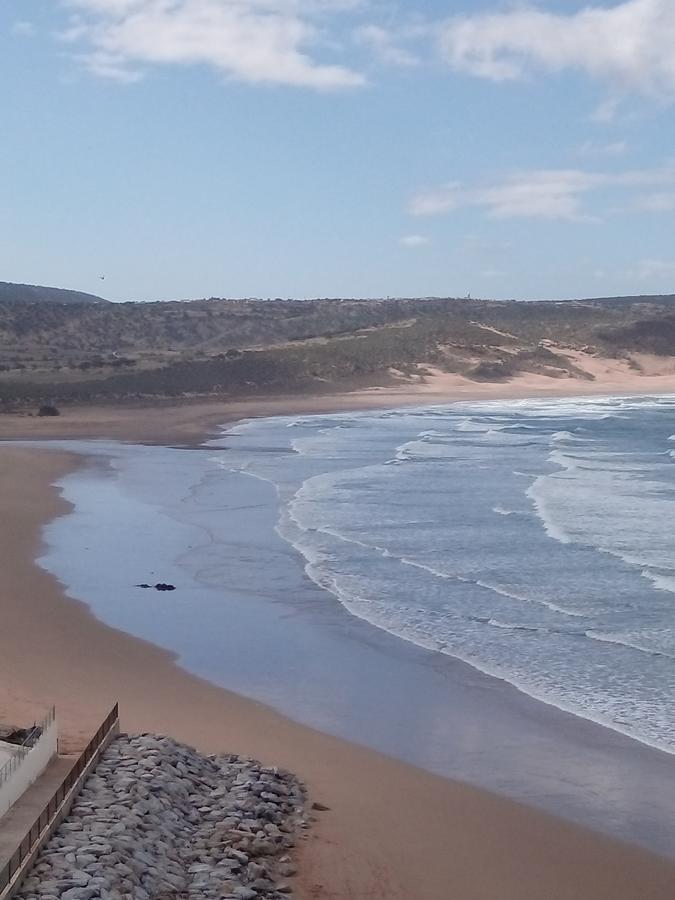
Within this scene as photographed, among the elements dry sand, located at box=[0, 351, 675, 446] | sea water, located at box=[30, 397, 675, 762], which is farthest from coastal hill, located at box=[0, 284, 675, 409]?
sea water, located at box=[30, 397, 675, 762]

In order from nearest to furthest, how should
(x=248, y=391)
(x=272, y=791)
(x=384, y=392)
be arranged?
(x=272, y=791)
(x=248, y=391)
(x=384, y=392)

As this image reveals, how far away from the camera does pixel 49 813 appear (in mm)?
7703

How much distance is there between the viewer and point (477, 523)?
23.9 metres

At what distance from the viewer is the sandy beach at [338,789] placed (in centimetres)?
833

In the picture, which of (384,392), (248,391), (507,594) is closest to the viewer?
(507,594)

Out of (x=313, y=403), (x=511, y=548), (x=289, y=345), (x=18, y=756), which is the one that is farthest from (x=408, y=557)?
(x=289, y=345)

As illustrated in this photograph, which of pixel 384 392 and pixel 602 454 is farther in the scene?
pixel 384 392

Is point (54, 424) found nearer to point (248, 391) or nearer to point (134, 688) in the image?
point (248, 391)

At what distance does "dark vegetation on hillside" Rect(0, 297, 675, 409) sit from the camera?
213ft

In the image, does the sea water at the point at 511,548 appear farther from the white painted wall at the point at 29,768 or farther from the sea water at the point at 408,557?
the white painted wall at the point at 29,768

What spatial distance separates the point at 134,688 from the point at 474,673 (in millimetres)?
3916

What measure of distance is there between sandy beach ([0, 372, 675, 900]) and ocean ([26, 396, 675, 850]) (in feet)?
1.33

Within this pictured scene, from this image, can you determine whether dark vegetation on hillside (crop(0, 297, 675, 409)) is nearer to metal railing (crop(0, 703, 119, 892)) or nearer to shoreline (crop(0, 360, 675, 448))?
shoreline (crop(0, 360, 675, 448))

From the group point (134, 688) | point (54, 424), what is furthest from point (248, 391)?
point (134, 688)
